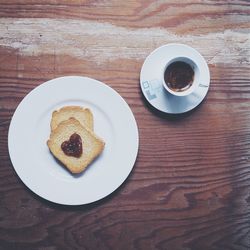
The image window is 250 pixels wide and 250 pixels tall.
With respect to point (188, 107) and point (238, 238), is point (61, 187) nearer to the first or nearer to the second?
point (188, 107)

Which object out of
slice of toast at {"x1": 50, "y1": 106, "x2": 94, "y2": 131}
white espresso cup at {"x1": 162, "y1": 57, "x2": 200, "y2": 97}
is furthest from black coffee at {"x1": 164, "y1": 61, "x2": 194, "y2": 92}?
slice of toast at {"x1": 50, "y1": 106, "x2": 94, "y2": 131}

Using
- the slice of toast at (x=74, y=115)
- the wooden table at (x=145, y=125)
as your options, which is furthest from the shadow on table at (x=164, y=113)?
the slice of toast at (x=74, y=115)

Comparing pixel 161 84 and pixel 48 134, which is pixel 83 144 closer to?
pixel 48 134

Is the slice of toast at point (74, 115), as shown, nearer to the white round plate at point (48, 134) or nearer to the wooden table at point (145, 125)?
the white round plate at point (48, 134)

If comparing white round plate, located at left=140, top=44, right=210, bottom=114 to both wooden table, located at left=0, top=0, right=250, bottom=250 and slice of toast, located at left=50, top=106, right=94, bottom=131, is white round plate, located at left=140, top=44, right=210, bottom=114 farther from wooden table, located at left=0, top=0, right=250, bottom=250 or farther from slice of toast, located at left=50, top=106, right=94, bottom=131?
slice of toast, located at left=50, top=106, right=94, bottom=131

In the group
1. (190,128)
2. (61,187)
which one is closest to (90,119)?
(61,187)

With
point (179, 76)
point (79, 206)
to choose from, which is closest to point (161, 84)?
point (179, 76)
